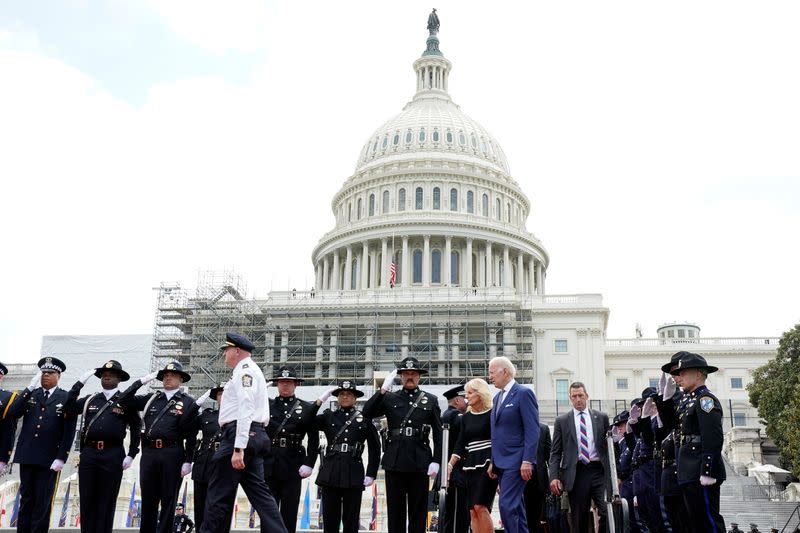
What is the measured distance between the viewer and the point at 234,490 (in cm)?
1041

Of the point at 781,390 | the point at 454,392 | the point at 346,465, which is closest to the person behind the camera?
the point at 346,465

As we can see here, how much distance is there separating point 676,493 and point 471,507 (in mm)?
2524

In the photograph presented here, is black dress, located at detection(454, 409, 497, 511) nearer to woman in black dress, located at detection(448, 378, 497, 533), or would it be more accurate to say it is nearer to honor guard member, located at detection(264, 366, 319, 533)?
woman in black dress, located at detection(448, 378, 497, 533)

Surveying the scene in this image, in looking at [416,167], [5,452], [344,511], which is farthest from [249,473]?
[416,167]

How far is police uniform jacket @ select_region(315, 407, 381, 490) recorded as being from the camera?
40.8 feet

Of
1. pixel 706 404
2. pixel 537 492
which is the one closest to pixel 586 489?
pixel 537 492

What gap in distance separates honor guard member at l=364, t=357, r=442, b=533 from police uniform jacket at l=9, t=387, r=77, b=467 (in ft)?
14.8

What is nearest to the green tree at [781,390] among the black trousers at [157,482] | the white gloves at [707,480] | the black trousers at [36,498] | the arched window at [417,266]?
the white gloves at [707,480]

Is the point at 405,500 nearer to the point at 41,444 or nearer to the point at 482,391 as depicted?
the point at 482,391

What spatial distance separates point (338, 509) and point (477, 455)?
268cm

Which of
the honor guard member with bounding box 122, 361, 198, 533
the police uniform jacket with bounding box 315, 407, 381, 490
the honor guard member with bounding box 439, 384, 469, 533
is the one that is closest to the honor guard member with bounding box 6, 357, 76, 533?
the honor guard member with bounding box 122, 361, 198, 533

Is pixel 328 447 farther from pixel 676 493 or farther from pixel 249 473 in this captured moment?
pixel 676 493

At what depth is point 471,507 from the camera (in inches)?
422

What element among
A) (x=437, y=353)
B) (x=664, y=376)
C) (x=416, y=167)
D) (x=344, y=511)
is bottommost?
(x=344, y=511)
